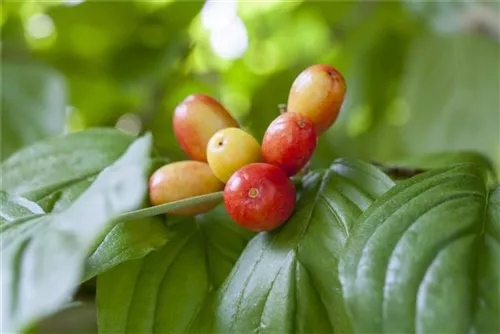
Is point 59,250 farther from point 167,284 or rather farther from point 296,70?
point 296,70

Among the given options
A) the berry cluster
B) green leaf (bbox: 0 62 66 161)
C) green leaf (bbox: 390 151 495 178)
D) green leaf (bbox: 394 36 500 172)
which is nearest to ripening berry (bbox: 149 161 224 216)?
the berry cluster

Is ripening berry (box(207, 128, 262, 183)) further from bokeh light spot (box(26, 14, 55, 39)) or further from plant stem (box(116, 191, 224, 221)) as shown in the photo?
bokeh light spot (box(26, 14, 55, 39))

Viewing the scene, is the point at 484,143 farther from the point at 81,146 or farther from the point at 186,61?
the point at 81,146

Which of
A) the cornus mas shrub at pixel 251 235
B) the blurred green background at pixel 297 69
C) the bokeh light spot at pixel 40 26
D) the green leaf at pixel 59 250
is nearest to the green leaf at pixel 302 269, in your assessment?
the cornus mas shrub at pixel 251 235

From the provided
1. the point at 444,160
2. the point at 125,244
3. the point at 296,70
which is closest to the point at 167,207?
the point at 125,244

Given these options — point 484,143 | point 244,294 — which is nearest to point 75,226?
point 244,294
